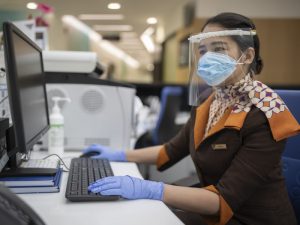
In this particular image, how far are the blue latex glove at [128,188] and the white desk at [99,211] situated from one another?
0.07 feet

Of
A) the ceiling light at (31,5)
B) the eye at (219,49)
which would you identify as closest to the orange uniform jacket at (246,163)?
the eye at (219,49)

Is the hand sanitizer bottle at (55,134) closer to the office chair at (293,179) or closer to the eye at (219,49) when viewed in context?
the eye at (219,49)

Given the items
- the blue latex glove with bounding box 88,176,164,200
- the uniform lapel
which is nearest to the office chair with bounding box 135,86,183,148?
the uniform lapel

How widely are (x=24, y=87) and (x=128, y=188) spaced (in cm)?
41

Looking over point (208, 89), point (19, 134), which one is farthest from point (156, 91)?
point (19, 134)

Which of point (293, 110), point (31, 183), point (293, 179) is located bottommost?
point (293, 179)

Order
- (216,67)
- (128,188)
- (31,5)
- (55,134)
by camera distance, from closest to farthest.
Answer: (128,188) → (216,67) → (55,134) → (31,5)

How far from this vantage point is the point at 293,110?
113 centimetres

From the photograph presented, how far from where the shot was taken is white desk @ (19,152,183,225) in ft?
2.47

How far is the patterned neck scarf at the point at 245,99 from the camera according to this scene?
1008mm

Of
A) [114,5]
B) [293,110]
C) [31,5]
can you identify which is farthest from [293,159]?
[31,5]

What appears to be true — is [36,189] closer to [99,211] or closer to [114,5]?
[99,211]

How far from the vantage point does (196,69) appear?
1214mm

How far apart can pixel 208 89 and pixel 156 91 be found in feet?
7.67
